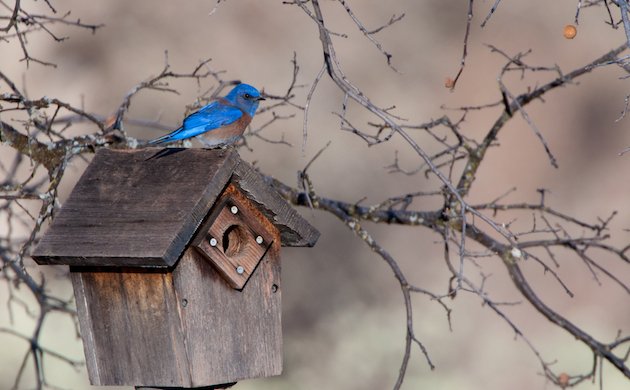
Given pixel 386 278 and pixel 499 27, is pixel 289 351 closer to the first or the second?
pixel 386 278

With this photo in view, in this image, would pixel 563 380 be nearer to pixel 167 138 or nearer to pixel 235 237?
pixel 235 237

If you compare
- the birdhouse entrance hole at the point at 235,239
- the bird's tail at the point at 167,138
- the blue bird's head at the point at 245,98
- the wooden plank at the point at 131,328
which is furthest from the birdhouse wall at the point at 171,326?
the blue bird's head at the point at 245,98

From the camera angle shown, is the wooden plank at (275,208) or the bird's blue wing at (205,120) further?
the bird's blue wing at (205,120)

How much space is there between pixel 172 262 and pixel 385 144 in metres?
6.61

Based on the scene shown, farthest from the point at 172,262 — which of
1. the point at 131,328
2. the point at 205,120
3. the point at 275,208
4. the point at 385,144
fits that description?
the point at 385,144

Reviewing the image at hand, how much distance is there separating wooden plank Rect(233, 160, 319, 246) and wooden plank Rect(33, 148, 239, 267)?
8cm

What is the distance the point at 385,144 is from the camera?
31.3 ft

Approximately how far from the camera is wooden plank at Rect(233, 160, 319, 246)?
3346 millimetres

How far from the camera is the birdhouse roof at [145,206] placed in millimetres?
3104

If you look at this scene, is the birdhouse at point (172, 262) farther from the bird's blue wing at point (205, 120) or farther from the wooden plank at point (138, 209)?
the bird's blue wing at point (205, 120)

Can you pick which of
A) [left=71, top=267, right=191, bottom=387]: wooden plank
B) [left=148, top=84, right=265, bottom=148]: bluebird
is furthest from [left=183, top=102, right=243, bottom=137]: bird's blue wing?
[left=71, top=267, right=191, bottom=387]: wooden plank

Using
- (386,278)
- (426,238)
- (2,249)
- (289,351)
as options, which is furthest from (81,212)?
(426,238)

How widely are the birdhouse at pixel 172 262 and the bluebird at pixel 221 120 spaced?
0.33 m

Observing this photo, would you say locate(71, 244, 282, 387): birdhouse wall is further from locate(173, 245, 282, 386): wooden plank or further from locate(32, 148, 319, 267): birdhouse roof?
locate(32, 148, 319, 267): birdhouse roof
